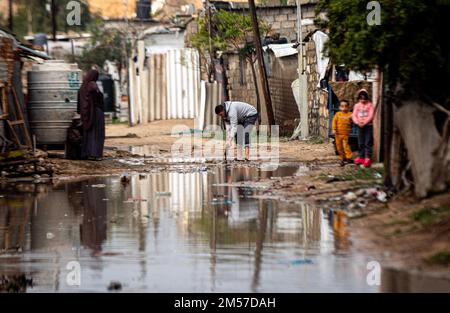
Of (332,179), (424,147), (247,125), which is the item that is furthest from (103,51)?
(424,147)

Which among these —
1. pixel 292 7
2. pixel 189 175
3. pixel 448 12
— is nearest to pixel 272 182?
pixel 189 175

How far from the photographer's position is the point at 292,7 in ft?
128

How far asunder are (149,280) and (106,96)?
40.7 metres

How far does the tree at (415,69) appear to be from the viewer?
462 inches

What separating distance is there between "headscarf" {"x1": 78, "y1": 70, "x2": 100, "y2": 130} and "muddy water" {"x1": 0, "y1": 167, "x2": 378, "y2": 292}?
4245 millimetres

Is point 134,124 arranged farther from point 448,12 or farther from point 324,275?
point 324,275

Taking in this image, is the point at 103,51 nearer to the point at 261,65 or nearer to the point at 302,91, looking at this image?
the point at 261,65

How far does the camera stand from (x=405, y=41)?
39.4ft

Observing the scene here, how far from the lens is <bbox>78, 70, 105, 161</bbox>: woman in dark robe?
19844mm

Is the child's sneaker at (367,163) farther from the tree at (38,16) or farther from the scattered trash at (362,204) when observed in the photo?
the tree at (38,16)

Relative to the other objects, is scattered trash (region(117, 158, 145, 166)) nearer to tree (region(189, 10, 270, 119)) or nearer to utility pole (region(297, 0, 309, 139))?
utility pole (region(297, 0, 309, 139))

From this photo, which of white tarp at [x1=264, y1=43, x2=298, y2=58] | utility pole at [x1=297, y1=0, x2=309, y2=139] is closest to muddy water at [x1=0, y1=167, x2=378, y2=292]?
utility pole at [x1=297, y1=0, x2=309, y2=139]

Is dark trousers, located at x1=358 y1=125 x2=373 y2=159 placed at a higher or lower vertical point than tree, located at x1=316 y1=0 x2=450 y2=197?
lower
